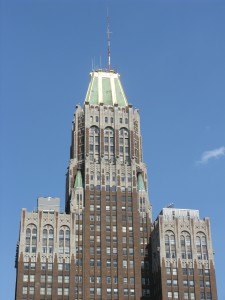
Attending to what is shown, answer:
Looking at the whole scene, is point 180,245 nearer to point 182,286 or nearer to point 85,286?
point 182,286

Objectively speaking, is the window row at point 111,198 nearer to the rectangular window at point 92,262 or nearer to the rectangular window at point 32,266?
the rectangular window at point 92,262

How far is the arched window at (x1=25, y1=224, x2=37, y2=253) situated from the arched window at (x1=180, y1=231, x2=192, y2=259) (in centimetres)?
4557

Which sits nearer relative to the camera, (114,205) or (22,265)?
(22,265)

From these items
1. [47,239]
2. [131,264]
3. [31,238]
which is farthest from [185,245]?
[31,238]

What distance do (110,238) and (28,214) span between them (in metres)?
26.9

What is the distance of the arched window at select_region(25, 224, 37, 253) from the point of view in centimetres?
18175

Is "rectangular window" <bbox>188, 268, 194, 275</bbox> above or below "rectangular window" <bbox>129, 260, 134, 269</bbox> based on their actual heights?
below

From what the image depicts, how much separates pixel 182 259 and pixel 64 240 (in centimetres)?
3688

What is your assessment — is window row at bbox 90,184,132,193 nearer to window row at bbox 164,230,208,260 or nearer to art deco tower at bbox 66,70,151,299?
art deco tower at bbox 66,70,151,299

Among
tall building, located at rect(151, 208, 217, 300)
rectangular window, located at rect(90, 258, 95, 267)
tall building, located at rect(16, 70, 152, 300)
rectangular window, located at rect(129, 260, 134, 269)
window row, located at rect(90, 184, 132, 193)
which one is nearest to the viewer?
tall building, located at rect(16, 70, 152, 300)

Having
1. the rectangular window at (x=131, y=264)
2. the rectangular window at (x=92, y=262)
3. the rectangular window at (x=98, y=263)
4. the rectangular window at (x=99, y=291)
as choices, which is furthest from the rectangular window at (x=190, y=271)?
the rectangular window at (x=92, y=262)

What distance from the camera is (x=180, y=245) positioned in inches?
7362

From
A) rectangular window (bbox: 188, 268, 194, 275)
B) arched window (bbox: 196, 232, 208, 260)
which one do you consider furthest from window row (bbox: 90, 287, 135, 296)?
arched window (bbox: 196, 232, 208, 260)

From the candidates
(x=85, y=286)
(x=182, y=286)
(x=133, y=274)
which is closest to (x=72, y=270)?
(x=85, y=286)
